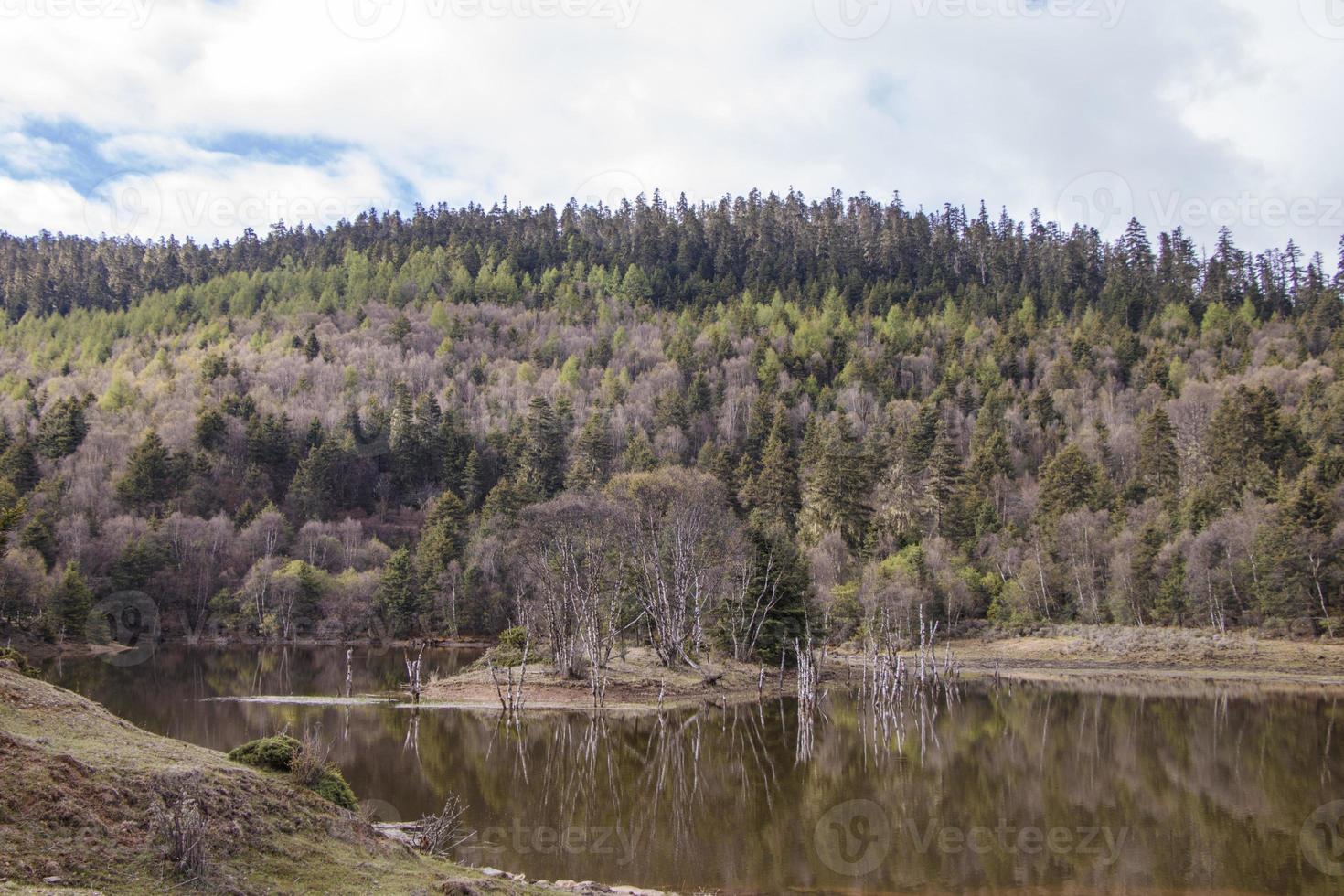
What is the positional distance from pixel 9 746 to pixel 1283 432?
309 feet

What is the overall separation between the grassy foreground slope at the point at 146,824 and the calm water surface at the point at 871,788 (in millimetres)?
5420

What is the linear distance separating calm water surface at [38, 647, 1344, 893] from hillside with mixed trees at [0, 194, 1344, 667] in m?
11.2

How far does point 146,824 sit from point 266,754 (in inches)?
156

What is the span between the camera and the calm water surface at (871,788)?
1841 cm

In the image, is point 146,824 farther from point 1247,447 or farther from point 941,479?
point 1247,447

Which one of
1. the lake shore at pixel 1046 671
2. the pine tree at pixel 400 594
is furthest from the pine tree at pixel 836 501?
the pine tree at pixel 400 594

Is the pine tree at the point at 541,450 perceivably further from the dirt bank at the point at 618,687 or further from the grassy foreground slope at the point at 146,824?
the grassy foreground slope at the point at 146,824

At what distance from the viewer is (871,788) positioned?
25.7 meters

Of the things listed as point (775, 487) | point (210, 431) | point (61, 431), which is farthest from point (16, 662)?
point (61, 431)

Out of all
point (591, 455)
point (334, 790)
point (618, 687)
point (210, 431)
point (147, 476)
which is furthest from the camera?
point (210, 431)

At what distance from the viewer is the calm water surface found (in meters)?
18.4

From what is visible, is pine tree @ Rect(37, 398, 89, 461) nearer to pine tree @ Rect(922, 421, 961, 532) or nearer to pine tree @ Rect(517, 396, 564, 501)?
pine tree @ Rect(517, 396, 564, 501)

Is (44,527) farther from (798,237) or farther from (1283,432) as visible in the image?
(798,237)

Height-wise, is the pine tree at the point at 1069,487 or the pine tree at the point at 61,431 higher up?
the pine tree at the point at 61,431
